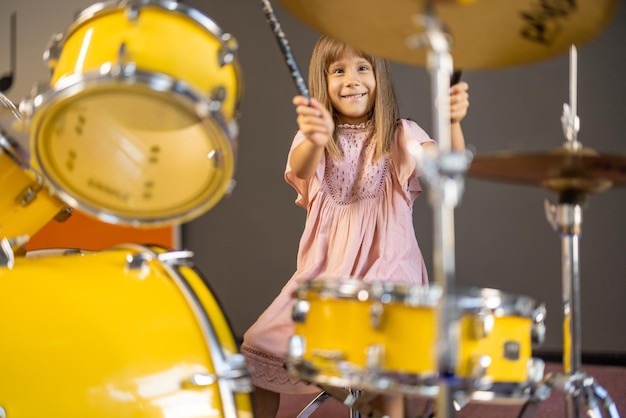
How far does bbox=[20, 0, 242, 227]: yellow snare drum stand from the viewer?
81 centimetres

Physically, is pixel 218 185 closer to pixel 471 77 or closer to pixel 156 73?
pixel 156 73

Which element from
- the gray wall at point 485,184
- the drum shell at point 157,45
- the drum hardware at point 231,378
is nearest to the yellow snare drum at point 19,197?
the drum shell at point 157,45

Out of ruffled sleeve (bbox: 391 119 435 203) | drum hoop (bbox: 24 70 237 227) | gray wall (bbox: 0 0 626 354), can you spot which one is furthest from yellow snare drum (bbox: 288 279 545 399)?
gray wall (bbox: 0 0 626 354)

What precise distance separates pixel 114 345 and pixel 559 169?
61 cm

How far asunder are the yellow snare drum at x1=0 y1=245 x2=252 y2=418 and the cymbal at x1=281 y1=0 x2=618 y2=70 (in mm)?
403

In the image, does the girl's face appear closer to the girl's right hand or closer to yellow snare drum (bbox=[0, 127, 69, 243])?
the girl's right hand

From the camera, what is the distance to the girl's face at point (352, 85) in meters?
1.38

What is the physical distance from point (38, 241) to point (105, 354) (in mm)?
1833

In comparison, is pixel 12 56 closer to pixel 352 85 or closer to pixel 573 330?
pixel 352 85

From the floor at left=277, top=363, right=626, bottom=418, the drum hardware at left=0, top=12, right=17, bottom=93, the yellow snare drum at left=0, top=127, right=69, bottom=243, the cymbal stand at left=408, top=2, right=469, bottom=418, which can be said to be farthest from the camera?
the drum hardware at left=0, top=12, right=17, bottom=93

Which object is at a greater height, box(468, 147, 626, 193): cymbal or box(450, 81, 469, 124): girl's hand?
box(450, 81, 469, 124): girl's hand

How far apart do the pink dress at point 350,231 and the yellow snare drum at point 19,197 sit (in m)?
0.43

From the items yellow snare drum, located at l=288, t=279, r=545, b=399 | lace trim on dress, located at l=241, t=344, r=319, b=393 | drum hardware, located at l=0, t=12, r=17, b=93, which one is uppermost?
drum hardware, located at l=0, t=12, r=17, b=93

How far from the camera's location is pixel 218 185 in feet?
2.90
